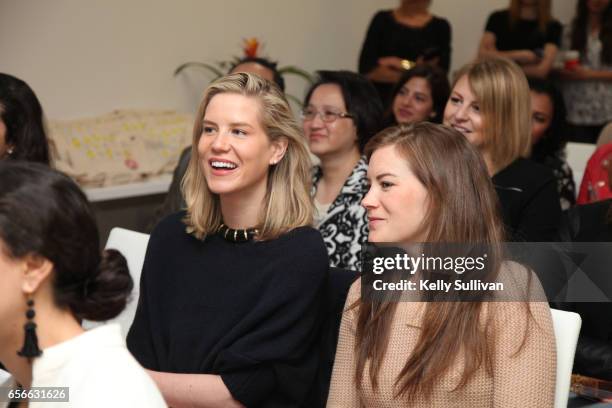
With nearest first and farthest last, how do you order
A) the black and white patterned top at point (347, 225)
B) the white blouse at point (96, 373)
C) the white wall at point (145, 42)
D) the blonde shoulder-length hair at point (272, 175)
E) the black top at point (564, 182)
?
the white blouse at point (96, 373) < the blonde shoulder-length hair at point (272, 175) < the black and white patterned top at point (347, 225) < the black top at point (564, 182) < the white wall at point (145, 42)

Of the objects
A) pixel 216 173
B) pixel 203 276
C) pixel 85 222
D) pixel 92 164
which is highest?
pixel 85 222

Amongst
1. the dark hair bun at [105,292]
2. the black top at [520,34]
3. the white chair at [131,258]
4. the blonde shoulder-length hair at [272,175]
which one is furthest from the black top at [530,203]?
the black top at [520,34]

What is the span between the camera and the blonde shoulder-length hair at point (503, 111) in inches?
115

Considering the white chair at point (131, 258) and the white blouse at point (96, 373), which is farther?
the white chair at point (131, 258)

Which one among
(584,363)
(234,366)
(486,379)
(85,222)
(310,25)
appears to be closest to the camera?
(85,222)

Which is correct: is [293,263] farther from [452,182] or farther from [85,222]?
[85,222]

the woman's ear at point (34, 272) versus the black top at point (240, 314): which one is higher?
the woman's ear at point (34, 272)

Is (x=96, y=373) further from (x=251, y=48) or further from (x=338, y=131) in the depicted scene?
(x=251, y=48)

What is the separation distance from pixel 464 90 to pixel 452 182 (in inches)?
51.1

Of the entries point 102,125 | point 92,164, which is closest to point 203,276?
point 92,164

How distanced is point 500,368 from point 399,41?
3.67m

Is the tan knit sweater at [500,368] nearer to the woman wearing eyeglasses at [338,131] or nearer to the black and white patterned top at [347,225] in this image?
the black and white patterned top at [347,225]

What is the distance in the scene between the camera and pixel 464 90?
2.99m

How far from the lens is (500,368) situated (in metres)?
1.66
